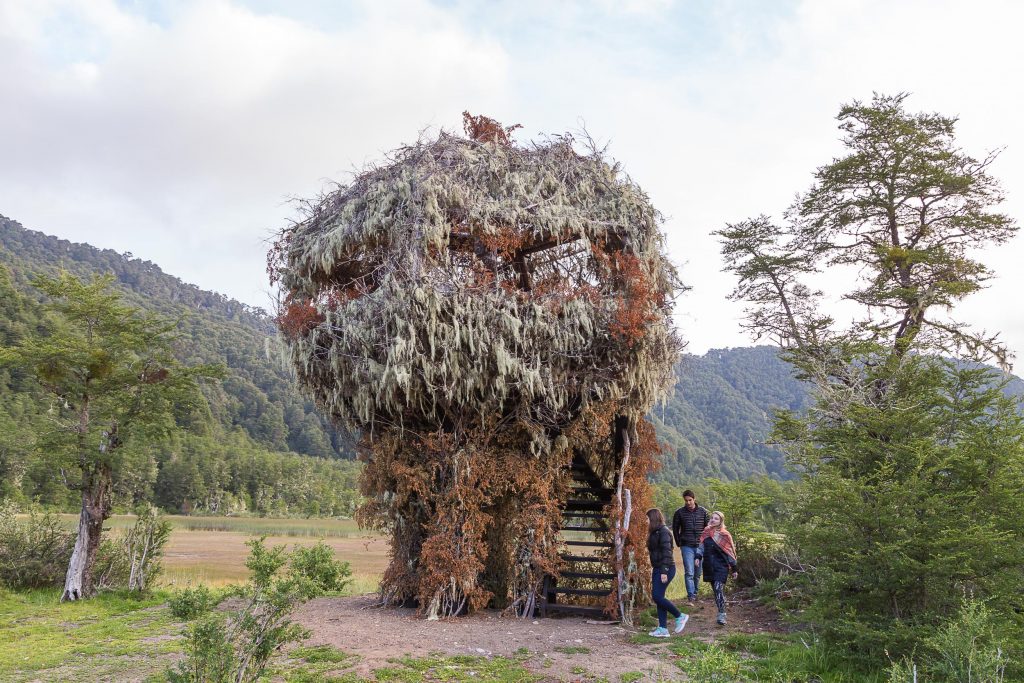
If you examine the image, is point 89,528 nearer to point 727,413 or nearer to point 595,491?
point 595,491

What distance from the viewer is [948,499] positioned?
6.89m

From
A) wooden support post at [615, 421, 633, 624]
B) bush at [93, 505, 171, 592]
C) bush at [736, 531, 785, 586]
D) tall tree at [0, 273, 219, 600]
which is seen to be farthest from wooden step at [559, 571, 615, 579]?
bush at [93, 505, 171, 592]

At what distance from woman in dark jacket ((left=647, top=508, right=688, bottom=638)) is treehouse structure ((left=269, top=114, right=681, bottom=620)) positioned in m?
1.08

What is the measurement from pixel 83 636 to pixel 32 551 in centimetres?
614

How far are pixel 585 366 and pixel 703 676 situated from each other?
6.36 meters

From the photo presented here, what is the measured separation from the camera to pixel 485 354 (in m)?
9.47

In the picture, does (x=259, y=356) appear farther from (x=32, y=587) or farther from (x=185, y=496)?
(x=32, y=587)

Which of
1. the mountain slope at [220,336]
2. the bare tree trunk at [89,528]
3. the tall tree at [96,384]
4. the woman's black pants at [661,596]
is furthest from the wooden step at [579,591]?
the mountain slope at [220,336]

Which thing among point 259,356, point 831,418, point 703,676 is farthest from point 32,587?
point 259,356

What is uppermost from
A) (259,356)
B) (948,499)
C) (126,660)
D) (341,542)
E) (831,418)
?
(259,356)

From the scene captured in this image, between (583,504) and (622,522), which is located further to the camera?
(583,504)

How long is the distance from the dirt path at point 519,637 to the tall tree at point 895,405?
2049 mm

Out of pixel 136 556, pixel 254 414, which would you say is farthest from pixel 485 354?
pixel 254 414

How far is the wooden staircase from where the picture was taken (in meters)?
10.6
